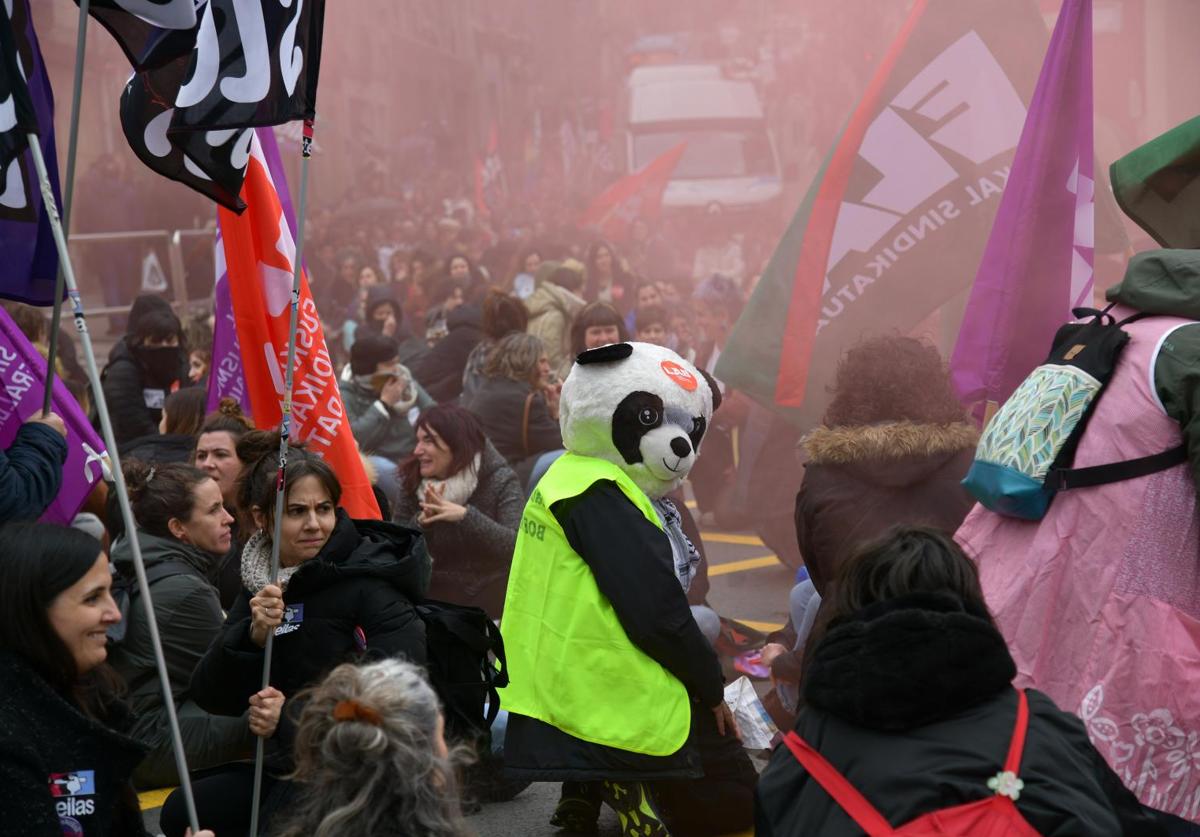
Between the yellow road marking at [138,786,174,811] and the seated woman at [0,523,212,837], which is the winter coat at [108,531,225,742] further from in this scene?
the seated woman at [0,523,212,837]

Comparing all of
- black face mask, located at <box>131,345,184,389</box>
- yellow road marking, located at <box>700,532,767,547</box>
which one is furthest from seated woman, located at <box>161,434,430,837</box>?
yellow road marking, located at <box>700,532,767,547</box>

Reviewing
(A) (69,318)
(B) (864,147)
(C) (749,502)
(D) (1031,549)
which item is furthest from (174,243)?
(D) (1031,549)

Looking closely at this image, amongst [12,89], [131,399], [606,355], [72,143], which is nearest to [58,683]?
[72,143]

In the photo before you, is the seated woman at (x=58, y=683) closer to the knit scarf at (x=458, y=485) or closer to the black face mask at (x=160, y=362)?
the knit scarf at (x=458, y=485)

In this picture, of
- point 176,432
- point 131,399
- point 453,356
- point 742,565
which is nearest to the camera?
point 176,432

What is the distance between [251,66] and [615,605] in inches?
65.8

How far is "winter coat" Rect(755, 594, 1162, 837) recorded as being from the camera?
101 inches

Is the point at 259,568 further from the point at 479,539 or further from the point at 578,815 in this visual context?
the point at 479,539

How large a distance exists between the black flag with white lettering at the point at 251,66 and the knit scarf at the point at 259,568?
1101 millimetres

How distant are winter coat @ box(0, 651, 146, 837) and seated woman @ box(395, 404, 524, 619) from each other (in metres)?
3.02

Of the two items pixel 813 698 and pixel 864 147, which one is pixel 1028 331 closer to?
pixel 864 147

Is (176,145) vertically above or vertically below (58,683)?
above

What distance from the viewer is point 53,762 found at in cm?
293

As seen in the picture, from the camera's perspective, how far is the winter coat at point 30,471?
380 cm
